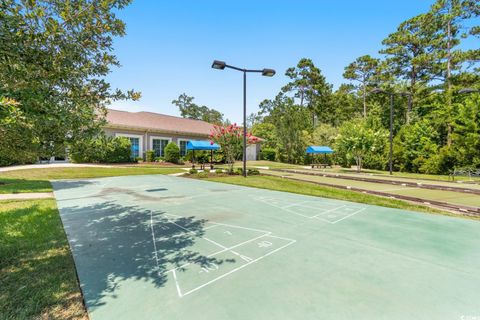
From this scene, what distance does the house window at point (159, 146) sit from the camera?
87.7 feet

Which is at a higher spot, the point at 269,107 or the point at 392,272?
the point at 269,107

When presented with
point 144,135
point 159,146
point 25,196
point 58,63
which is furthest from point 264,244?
point 159,146

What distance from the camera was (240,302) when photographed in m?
2.49

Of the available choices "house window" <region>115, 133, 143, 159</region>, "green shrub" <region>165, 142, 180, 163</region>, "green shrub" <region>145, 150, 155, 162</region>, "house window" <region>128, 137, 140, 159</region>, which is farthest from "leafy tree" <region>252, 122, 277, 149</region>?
"house window" <region>128, 137, 140, 159</region>

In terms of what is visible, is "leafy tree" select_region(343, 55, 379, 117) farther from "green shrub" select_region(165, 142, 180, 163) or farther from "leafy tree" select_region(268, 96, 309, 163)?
"green shrub" select_region(165, 142, 180, 163)

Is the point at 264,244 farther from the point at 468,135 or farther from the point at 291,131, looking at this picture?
the point at 291,131

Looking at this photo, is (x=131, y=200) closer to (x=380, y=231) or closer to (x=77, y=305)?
(x=77, y=305)

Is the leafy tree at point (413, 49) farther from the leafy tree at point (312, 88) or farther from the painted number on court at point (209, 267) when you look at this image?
the painted number on court at point (209, 267)

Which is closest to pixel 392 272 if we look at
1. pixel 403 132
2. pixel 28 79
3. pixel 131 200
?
pixel 28 79

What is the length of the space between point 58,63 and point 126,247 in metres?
2.96

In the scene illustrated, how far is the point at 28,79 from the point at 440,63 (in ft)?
111

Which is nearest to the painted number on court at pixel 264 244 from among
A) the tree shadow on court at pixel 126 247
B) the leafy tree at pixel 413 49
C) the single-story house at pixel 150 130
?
the tree shadow on court at pixel 126 247

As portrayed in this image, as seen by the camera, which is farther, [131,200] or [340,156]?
[340,156]

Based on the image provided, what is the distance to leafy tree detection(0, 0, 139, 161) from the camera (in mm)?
2307
